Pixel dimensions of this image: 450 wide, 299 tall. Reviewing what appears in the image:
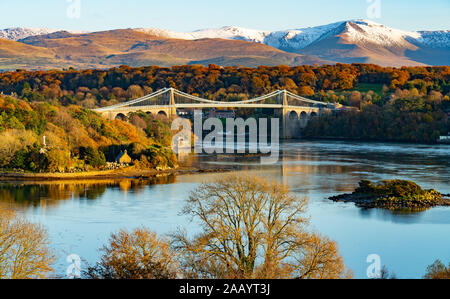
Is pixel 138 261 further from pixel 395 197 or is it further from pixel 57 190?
pixel 57 190

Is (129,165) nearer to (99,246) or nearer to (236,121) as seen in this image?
(99,246)

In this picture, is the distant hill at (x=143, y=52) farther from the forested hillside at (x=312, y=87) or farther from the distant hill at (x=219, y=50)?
the forested hillside at (x=312, y=87)

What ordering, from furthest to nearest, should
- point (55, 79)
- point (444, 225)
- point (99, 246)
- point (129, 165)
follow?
point (55, 79) < point (129, 165) < point (444, 225) < point (99, 246)

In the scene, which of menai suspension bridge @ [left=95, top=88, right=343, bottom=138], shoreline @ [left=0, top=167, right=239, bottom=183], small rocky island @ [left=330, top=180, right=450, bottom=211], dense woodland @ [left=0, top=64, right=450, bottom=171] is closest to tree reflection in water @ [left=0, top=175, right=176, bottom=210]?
shoreline @ [left=0, top=167, right=239, bottom=183]

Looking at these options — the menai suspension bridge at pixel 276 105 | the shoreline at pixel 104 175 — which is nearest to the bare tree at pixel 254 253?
the shoreline at pixel 104 175

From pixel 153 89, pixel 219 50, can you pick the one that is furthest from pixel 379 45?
pixel 153 89
